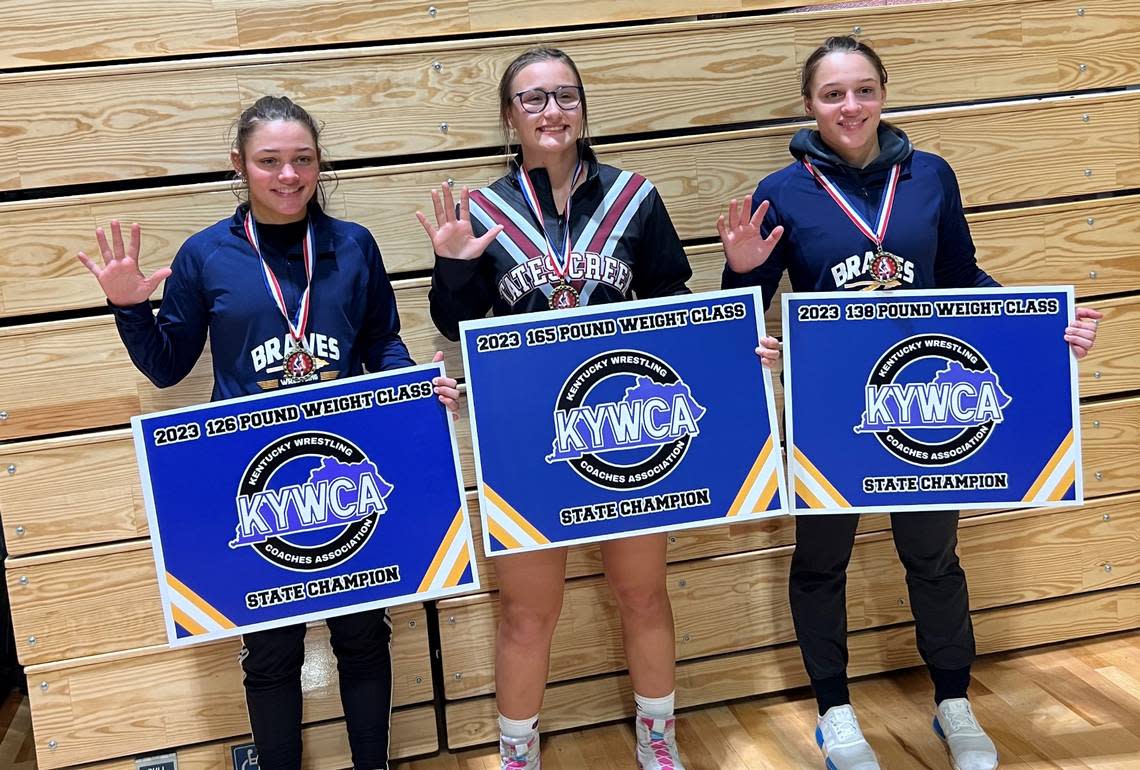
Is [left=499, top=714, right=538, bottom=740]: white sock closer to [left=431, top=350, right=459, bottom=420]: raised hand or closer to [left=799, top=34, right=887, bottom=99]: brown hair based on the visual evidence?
[left=431, top=350, right=459, bottom=420]: raised hand

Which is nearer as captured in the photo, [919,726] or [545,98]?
[545,98]

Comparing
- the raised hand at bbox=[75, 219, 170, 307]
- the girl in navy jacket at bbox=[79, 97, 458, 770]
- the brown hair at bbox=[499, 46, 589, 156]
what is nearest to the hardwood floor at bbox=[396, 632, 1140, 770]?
the girl in navy jacket at bbox=[79, 97, 458, 770]

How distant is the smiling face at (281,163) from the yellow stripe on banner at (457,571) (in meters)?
0.84

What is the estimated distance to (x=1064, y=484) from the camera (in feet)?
7.80

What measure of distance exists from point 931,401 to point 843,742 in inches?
34.7

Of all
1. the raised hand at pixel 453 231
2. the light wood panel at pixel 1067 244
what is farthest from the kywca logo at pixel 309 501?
the light wood panel at pixel 1067 244

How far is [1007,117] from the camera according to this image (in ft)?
9.62

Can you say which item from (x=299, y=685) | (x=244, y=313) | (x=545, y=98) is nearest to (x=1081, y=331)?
(x=545, y=98)

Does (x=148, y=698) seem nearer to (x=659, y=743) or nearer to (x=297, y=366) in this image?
(x=297, y=366)

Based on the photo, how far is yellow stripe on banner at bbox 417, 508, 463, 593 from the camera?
2252mm

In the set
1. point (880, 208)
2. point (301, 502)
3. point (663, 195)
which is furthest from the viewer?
point (663, 195)

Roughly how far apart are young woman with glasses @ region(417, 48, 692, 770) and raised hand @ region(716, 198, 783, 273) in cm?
12

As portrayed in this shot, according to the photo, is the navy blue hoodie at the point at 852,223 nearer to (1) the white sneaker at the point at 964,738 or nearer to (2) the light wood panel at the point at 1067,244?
(2) the light wood panel at the point at 1067,244

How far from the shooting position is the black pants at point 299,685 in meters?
2.32
